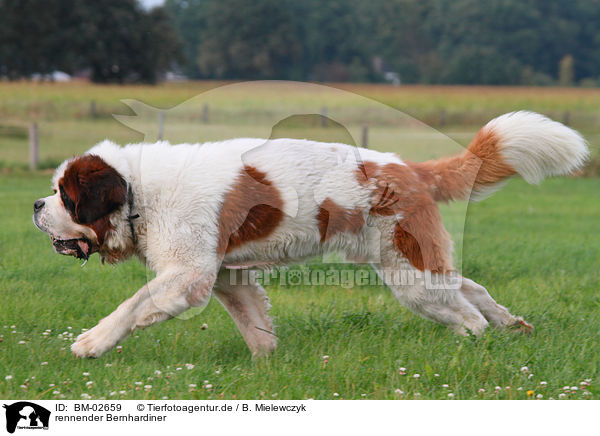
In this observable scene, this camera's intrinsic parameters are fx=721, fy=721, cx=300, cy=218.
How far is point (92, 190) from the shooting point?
4.25m

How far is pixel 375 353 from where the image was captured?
4691 mm

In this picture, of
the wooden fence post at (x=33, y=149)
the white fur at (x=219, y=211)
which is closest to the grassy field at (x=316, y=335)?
the white fur at (x=219, y=211)

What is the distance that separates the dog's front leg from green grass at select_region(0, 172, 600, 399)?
202 mm

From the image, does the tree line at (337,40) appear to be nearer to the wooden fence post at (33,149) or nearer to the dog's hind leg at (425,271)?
the wooden fence post at (33,149)

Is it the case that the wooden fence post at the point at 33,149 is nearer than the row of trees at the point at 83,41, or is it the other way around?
the wooden fence post at the point at 33,149

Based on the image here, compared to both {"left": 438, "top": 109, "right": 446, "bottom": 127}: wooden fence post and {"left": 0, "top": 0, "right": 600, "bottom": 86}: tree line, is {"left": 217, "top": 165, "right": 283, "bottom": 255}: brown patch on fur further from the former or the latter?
{"left": 0, "top": 0, "right": 600, "bottom": 86}: tree line

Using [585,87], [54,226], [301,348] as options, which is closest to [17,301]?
[54,226]

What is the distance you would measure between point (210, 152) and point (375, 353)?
65.9 inches

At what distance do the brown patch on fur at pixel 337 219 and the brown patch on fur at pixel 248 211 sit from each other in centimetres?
26

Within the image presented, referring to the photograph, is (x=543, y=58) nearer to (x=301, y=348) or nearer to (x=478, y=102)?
(x=478, y=102)

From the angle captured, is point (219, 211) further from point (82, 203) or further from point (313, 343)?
point (313, 343)

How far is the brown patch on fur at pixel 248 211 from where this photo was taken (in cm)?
428
